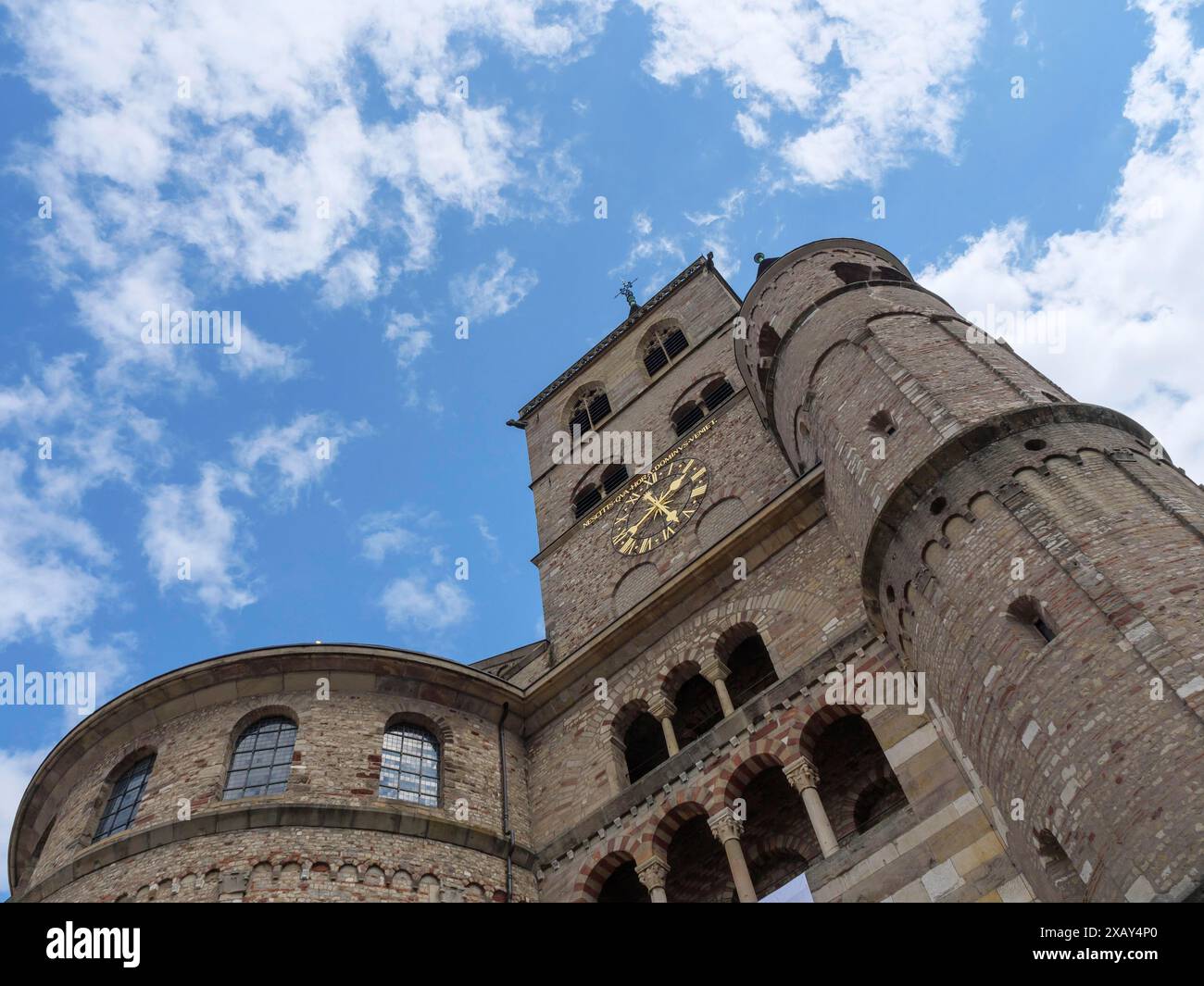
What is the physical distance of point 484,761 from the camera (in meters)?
19.9

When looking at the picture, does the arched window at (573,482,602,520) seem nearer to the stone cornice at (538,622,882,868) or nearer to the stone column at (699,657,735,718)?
the stone column at (699,657,735,718)

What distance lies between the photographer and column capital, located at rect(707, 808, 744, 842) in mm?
16062

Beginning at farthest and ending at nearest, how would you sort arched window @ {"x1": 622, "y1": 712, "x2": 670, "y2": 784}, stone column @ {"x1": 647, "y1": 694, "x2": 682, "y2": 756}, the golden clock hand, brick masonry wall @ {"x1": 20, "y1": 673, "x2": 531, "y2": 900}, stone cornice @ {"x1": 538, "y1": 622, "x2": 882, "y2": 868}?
the golden clock hand → arched window @ {"x1": 622, "y1": 712, "x2": 670, "y2": 784} → stone column @ {"x1": 647, "y1": 694, "x2": 682, "y2": 756} → brick masonry wall @ {"x1": 20, "y1": 673, "x2": 531, "y2": 900} → stone cornice @ {"x1": 538, "y1": 622, "x2": 882, "y2": 868}

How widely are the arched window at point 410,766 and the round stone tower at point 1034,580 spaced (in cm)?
795

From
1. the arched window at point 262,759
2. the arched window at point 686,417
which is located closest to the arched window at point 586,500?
the arched window at point 686,417

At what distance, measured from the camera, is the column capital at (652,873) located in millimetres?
16373

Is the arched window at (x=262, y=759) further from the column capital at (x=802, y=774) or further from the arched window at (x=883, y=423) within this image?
the arched window at (x=883, y=423)

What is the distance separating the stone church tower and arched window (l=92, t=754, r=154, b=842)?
0.22 feet

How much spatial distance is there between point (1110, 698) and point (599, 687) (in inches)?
446

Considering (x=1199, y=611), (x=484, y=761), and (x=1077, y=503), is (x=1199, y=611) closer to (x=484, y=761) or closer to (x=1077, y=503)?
(x=1077, y=503)

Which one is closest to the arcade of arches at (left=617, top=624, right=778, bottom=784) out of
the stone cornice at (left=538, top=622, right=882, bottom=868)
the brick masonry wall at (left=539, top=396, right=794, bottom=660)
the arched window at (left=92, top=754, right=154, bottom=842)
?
the stone cornice at (left=538, top=622, right=882, bottom=868)

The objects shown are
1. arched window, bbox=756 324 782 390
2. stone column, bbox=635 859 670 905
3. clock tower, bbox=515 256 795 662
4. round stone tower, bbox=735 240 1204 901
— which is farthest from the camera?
clock tower, bbox=515 256 795 662

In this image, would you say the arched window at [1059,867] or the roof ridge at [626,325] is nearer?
the arched window at [1059,867]
